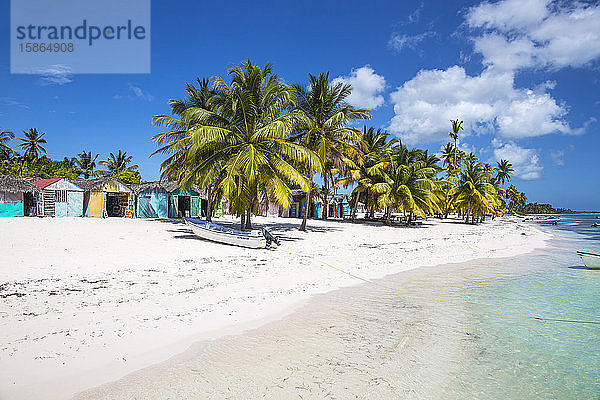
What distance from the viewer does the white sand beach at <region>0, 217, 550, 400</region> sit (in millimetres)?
3932

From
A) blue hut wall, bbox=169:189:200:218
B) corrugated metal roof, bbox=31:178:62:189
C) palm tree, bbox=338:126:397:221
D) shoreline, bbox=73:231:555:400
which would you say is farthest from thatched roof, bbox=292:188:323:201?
shoreline, bbox=73:231:555:400

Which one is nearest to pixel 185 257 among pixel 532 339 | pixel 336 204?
pixel 532 339

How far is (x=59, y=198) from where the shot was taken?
2439cm

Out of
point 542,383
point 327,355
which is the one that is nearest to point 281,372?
point 327,355

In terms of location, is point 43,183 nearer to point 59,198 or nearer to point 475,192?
point 59,198

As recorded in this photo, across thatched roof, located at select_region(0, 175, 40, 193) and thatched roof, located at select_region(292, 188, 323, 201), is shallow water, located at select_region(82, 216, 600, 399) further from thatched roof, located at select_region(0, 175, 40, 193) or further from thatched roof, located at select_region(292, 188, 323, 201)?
thatched roof, located at select_region(292, 188, 323, 201)

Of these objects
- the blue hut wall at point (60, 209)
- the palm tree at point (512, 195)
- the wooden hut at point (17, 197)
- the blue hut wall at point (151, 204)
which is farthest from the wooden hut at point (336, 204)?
the palm tree at point (512, 195)

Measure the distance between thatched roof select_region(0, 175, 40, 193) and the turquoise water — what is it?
27.7 metres

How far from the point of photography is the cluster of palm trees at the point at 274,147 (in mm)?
14961

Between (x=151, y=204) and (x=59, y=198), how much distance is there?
6215 mm

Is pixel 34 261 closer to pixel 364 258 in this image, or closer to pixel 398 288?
pixel 398 288

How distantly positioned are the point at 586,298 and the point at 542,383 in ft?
19.0

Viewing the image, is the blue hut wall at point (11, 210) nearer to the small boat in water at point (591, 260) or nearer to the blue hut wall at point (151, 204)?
the blue hut wall at point (151, 204)

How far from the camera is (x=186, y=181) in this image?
50.8 ft
